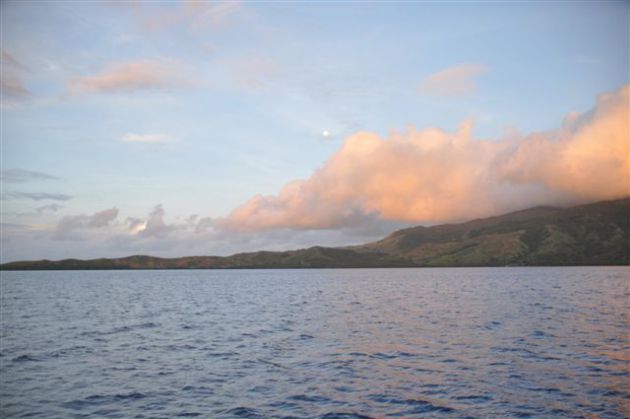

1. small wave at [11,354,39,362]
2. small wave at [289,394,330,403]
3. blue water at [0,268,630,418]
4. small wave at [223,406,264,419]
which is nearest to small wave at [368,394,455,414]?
blue water at [0,268,630,418]

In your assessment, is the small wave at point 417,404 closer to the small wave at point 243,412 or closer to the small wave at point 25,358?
the small wave at point 243,412

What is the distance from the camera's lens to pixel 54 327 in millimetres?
63250

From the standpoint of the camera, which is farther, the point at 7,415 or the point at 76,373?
the point at 76,373

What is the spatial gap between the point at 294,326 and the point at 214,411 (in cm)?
3463

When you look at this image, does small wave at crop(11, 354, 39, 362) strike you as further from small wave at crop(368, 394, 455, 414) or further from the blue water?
small wave at crop(368, 394, 455, 414)

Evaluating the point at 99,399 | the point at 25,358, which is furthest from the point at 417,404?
the point at 25,358

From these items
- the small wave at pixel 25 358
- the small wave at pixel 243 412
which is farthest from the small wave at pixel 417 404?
the small wave at pixel 25 358

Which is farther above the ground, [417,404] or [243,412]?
[417,404]

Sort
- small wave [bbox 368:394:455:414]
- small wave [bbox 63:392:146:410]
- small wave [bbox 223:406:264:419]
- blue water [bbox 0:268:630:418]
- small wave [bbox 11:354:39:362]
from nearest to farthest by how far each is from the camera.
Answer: small wave [bbox 223:406:264:419] → small wave [bbox 368:394:455:414] → blue water [bbox 0:268:630:418] → small wave [bbox 63:392:146:410] → small wave [bbox 11:354:39:362]

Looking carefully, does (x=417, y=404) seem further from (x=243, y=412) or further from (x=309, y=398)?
(x=243, y=412)

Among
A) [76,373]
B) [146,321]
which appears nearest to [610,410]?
[76,373]

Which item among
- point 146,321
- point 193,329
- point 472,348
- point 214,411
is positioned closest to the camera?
point 214,411

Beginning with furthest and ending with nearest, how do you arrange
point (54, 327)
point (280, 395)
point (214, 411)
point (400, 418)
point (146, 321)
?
point (146, 321)
point (54, 327)
point (280, 395)
point (214, 411)
point (400, 418)

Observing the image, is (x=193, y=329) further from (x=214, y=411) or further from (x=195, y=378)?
(x=214, y=411)
